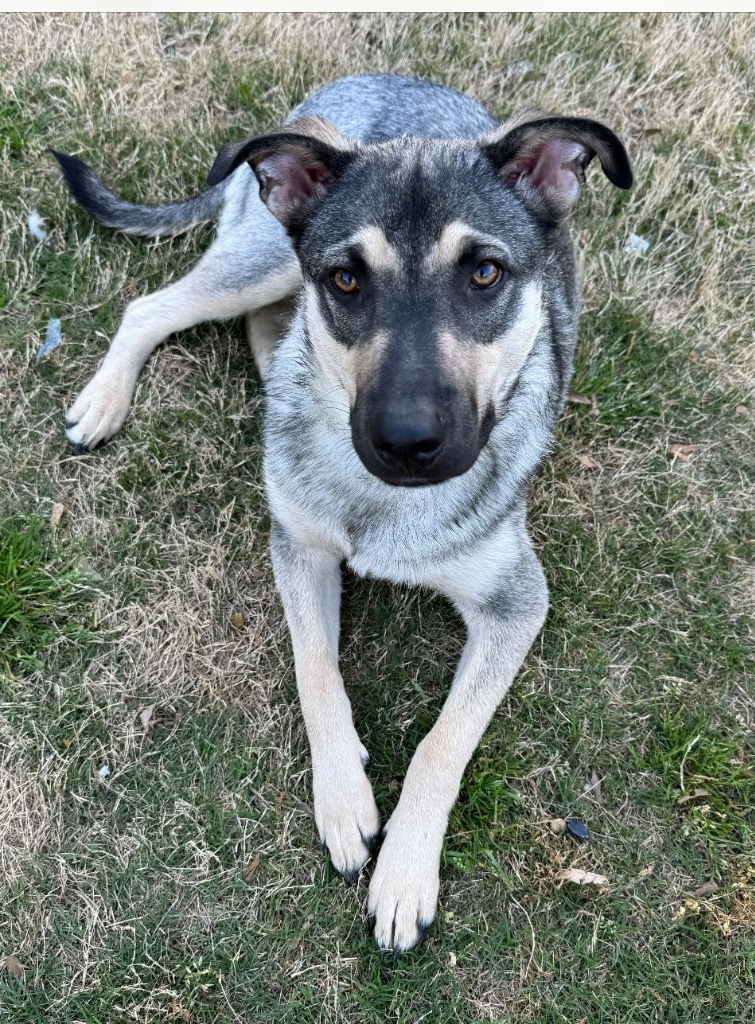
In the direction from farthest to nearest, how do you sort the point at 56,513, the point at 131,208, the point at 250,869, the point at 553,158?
1. the point at 131,208
2. the point at 56,513
3. the point at 250,869
4. the point at 553,158

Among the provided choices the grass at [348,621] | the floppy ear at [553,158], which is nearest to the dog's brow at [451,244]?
the floppy ear at [553,158]

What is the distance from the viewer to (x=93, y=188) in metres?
4.83

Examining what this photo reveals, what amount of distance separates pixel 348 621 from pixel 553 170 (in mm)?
2324

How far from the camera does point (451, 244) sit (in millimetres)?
3049

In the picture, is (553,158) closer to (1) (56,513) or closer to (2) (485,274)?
(2) (485,274)

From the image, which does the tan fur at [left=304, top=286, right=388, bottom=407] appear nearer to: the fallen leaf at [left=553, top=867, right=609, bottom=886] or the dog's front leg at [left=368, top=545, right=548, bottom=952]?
the dog's front leg at [left=368, top=545, right=548, bottom=952]

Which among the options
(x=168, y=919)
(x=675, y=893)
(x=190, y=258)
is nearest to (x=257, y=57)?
(x=190, y=258)

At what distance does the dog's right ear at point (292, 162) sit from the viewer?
125 inches

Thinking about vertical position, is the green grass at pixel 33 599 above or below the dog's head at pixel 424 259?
below

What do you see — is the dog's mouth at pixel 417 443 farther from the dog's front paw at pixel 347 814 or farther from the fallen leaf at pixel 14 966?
the fallen leaf at pixel 14 966

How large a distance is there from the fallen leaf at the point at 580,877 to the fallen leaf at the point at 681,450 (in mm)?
2321

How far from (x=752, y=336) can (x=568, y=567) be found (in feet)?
6.51

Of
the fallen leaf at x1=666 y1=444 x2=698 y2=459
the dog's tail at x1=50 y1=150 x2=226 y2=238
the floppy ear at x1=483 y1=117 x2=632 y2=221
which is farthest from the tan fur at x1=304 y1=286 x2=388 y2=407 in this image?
the fallen leaf at x1=666 y1=444 x2=698 y2=459

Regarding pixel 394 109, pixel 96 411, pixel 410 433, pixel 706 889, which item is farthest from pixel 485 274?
pixel 706 889
